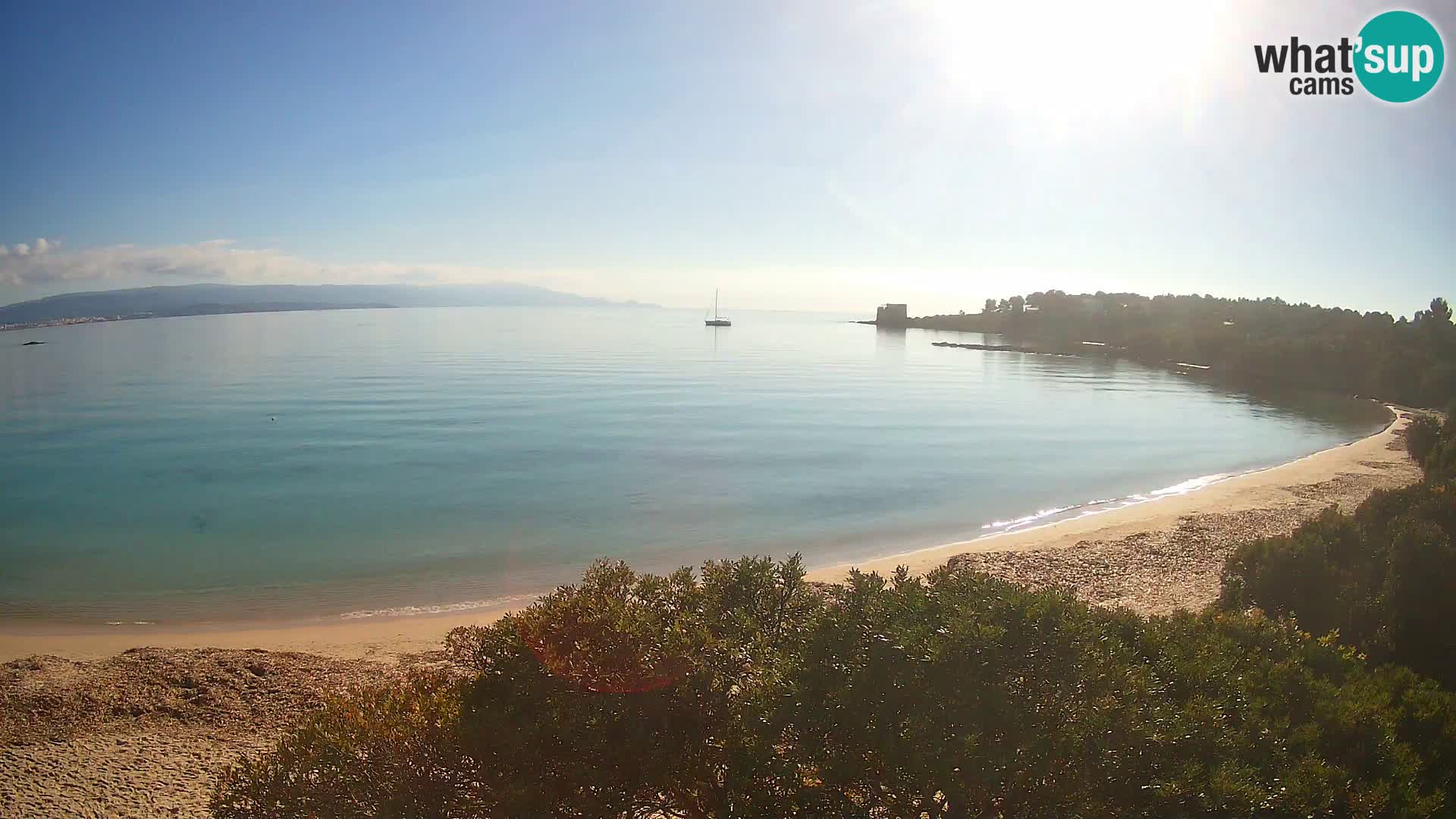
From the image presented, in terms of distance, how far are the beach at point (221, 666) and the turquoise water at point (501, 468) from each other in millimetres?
1173

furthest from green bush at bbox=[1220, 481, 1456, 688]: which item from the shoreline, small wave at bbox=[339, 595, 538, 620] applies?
small wave at bbox=[339, 595, 538, 620]

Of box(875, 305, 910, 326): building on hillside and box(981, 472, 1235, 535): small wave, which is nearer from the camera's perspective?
box(981, 472, 1235, 535): small wave

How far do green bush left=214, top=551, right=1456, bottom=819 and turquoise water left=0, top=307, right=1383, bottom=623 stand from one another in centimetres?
923

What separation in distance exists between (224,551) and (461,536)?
15.1ft

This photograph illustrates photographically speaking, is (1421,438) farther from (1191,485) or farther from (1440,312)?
(1440,312)

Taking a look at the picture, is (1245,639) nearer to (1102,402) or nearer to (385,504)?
(385,504)

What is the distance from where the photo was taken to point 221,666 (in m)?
9.27

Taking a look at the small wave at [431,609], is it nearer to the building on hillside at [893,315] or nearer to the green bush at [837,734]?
the green bush at [837,734]

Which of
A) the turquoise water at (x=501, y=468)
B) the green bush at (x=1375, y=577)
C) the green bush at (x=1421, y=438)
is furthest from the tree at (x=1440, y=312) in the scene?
the green bush at (x=1375, y=577)

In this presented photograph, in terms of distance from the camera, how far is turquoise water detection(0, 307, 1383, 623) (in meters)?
14.2

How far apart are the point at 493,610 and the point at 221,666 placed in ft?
12.7

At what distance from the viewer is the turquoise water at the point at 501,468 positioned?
46.7 feet

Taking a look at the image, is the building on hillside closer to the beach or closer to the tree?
the tree

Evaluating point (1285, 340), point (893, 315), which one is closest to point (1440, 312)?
point (1285, 340)
